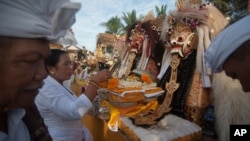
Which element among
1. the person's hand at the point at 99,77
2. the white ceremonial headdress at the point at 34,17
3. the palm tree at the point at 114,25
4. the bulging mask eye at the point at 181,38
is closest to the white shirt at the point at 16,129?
the white ceremonial headdress at the point at 34,17

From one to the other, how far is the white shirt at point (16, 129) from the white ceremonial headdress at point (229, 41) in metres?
0.94

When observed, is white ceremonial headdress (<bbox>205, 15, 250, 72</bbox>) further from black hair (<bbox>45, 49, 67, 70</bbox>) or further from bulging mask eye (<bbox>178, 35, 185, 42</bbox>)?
bulging mask eye (<bbox>178, 35, 185, 42</bbox>)

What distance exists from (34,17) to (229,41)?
868 millimetres

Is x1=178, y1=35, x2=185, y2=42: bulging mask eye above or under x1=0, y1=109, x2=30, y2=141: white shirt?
above

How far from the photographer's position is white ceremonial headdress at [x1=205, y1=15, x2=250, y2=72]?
114 centimetres

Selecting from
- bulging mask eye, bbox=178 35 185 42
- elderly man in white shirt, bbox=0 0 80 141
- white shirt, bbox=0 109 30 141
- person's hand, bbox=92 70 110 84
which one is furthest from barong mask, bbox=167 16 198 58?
white shirt, bbox=0 109 30 141

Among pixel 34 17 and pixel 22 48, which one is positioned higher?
pixel 34 17

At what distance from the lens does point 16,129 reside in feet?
3.17

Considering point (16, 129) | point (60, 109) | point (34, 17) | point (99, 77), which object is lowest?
point (60, 109)

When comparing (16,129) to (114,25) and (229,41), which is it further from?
(114,25)

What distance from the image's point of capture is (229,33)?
1.20 metres

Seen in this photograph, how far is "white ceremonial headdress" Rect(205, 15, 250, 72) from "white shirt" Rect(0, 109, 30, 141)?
0.94m

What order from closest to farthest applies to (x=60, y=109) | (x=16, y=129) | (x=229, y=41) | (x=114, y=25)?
(x=16, y=129) < (x=229, y=41) < (x=60, y=109) < (x=114, y=25)

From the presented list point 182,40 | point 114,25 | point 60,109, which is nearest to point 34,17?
point 60,109
